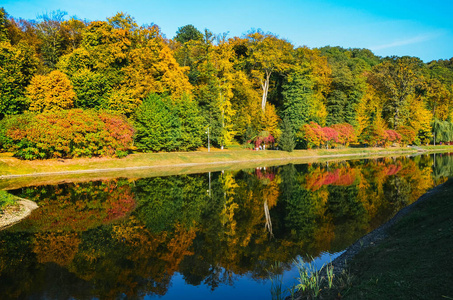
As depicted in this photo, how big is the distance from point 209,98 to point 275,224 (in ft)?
142

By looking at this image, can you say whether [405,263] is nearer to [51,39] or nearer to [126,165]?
[126,165]

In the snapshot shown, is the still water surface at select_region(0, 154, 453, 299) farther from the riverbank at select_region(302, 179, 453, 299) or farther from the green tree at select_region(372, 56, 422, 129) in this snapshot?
the green tree at select_region(372, 56, 422, 129)

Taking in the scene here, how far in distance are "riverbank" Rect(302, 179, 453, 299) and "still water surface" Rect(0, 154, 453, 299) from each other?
6.24 ft

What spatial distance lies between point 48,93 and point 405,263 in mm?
44876

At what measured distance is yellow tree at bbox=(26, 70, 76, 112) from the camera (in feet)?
133

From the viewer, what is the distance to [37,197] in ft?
69.6

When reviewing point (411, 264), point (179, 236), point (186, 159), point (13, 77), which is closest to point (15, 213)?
point (179, 236)

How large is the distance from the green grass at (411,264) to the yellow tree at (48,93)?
42.3 metres

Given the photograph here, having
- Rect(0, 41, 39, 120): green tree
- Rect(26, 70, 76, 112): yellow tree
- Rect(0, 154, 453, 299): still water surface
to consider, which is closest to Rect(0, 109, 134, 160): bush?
Rect(26, 70, 76, 112): yellow tree

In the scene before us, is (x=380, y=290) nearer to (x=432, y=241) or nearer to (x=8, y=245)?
(x=432, y=241)

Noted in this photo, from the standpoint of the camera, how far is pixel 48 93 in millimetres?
40438

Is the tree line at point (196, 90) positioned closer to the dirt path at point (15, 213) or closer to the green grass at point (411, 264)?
the dirt path at point (15, 213)

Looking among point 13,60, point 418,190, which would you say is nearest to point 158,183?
point 418,190

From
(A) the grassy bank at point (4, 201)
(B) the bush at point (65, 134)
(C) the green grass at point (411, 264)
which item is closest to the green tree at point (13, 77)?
(B) the bush at point (65, 134)
